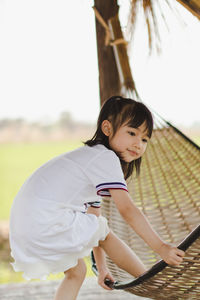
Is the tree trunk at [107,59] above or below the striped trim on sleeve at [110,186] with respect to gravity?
above

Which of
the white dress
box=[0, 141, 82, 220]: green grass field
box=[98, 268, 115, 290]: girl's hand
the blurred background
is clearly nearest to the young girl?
the white dress

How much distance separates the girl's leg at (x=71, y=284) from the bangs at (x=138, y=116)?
1.13 feet

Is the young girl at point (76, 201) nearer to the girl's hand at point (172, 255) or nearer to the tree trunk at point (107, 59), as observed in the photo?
the girl's hand at point (172, 255)

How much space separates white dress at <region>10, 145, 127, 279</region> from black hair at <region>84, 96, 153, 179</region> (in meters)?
0.05

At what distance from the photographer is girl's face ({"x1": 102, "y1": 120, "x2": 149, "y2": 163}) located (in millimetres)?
1106

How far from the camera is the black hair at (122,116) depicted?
3.65 feet

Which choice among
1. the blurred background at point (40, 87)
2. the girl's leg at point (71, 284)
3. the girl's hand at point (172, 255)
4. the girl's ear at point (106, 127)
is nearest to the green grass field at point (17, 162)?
the blurred background at point (40, 87)

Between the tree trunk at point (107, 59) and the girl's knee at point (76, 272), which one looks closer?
the girl's knee at point (76, 272)

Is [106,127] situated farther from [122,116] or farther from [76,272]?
[76,272]

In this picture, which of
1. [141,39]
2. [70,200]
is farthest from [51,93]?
[70,200]

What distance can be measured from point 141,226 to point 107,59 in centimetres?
80

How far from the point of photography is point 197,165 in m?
1.65

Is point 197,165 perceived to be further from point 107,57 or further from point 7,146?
point 7,146

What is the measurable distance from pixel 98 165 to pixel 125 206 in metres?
0.11
